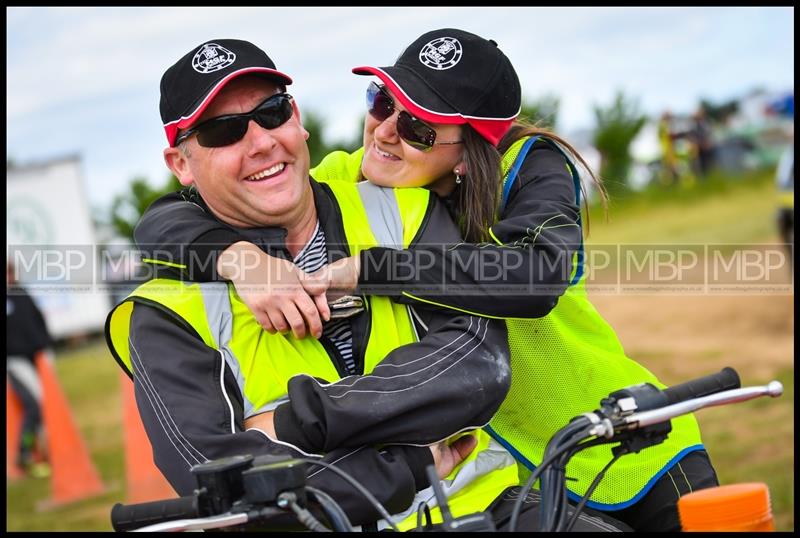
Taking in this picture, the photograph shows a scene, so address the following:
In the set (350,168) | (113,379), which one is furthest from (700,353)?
(113,379)

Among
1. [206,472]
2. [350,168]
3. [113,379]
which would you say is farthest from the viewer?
[113,379]

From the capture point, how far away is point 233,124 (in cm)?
291

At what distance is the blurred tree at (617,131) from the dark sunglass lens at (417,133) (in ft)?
88.1

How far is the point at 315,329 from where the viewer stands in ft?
9.12

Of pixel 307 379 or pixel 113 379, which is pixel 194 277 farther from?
pixel 113 379

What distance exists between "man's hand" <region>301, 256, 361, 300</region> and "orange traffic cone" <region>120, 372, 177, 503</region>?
714 cm

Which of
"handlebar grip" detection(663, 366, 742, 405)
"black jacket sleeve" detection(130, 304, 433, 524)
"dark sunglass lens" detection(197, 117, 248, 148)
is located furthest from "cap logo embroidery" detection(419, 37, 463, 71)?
"handlebar grip" detection(663, 366, 742, 405)

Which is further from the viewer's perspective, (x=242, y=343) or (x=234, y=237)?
(x=234, y=237)

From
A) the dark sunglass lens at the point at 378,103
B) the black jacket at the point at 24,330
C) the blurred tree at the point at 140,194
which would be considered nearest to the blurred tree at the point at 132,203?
the blurred tree at the point at 140,194

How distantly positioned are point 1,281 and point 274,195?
8.55 meters

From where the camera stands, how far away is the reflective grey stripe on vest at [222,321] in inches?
109

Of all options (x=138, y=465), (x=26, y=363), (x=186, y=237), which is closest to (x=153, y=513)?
(x=186, y=237)

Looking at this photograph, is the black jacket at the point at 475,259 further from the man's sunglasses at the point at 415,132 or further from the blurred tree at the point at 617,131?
the blurred tree at the point at 617,131

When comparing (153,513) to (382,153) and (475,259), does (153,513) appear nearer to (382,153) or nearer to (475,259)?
(475,259)
